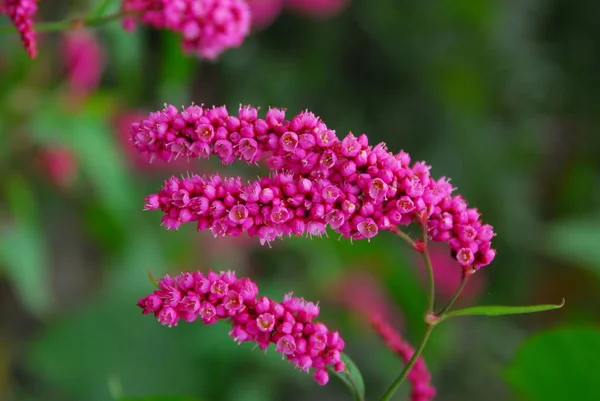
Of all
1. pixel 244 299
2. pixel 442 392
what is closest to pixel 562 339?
pixel 244 299

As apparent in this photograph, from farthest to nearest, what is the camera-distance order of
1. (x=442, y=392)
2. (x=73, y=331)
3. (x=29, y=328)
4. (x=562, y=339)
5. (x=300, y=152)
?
(x=442, y=392) → (x=29, y=328) → (x=73, y=331) → (x=562, y=339) → (x=300, y=152)

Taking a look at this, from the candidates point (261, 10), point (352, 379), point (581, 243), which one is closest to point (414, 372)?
point (352, 379)

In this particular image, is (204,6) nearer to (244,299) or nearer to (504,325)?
(244,299)

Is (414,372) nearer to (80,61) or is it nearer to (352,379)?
(352,379)

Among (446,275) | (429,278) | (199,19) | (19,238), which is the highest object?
(199,19)

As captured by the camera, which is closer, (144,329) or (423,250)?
(423,250)

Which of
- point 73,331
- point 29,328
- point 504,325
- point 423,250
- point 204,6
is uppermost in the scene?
point 204,6

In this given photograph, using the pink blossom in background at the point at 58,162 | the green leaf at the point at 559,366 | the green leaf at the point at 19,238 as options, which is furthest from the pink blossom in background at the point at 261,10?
the green leaf at the point at 559,366
